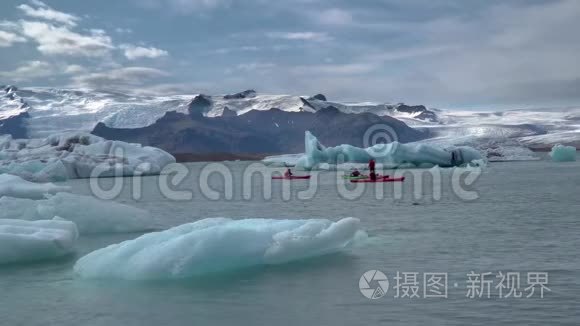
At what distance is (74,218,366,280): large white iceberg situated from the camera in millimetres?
8359

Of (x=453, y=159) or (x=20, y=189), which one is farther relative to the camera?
(x=453, y=159)

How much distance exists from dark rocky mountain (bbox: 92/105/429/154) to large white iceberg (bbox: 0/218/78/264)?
4974 inches

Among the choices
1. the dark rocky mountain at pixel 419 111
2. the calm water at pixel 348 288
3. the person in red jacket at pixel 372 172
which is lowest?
the calm water at pixel 348 288

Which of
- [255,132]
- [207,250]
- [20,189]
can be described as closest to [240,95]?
[255,132]

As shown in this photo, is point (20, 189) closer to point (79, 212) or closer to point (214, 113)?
point (79, 212)

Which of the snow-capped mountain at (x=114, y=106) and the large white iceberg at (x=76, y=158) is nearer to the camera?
the large white iceberg at (x=76, y=158)

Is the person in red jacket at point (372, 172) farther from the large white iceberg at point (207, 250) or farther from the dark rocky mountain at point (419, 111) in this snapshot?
→ the dark rocky mountain at point (419, 111)

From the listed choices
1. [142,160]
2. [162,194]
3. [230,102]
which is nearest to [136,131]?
[230,102]

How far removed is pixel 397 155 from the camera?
4353 centimetres

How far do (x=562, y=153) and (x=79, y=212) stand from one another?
48396mm

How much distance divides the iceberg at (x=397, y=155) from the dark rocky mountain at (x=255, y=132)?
294 ft

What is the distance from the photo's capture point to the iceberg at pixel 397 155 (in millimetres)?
43312

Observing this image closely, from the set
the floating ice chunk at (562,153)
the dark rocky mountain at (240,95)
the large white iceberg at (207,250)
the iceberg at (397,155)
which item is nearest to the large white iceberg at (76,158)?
the iceberg at (397,155)

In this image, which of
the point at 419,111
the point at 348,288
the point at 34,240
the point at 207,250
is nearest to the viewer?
the point at 348,288
